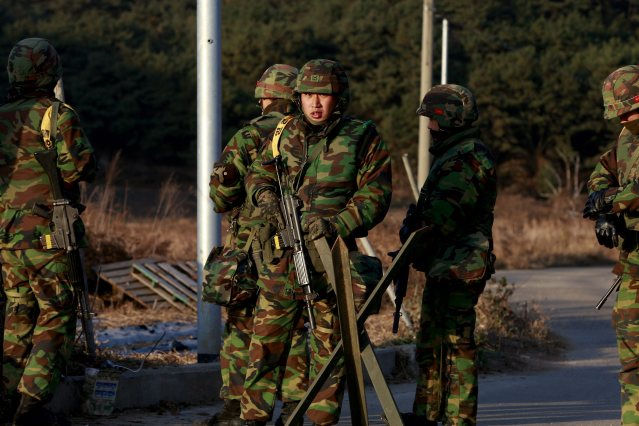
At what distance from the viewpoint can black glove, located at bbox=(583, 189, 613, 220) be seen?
254 inches

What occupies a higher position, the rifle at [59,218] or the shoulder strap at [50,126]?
the shoulder strap at [50,126]

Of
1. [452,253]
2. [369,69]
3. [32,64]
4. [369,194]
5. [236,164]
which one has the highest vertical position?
[369,69]

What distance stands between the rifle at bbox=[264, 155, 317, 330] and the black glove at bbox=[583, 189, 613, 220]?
4.66ft

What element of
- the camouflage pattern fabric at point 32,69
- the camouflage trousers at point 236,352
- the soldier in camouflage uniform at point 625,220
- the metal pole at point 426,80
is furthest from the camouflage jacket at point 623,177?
the metal pole at point 426,80

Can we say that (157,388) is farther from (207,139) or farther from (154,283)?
(154,283)

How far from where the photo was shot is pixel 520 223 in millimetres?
31438

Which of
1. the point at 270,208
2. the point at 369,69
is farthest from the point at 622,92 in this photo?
the point at 369,69

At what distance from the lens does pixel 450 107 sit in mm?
6879

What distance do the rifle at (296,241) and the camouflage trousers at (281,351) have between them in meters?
0.09

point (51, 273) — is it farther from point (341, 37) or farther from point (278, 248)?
point (341, 37)

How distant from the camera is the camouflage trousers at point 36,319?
21.9 feet

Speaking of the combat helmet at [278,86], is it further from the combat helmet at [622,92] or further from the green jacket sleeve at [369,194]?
the combat helmet at [622,92]

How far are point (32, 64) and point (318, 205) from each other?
170 centimetres

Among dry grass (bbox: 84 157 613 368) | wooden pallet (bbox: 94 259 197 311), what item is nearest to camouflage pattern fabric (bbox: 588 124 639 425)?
dry grass (bbox: 84 157 613 368)
